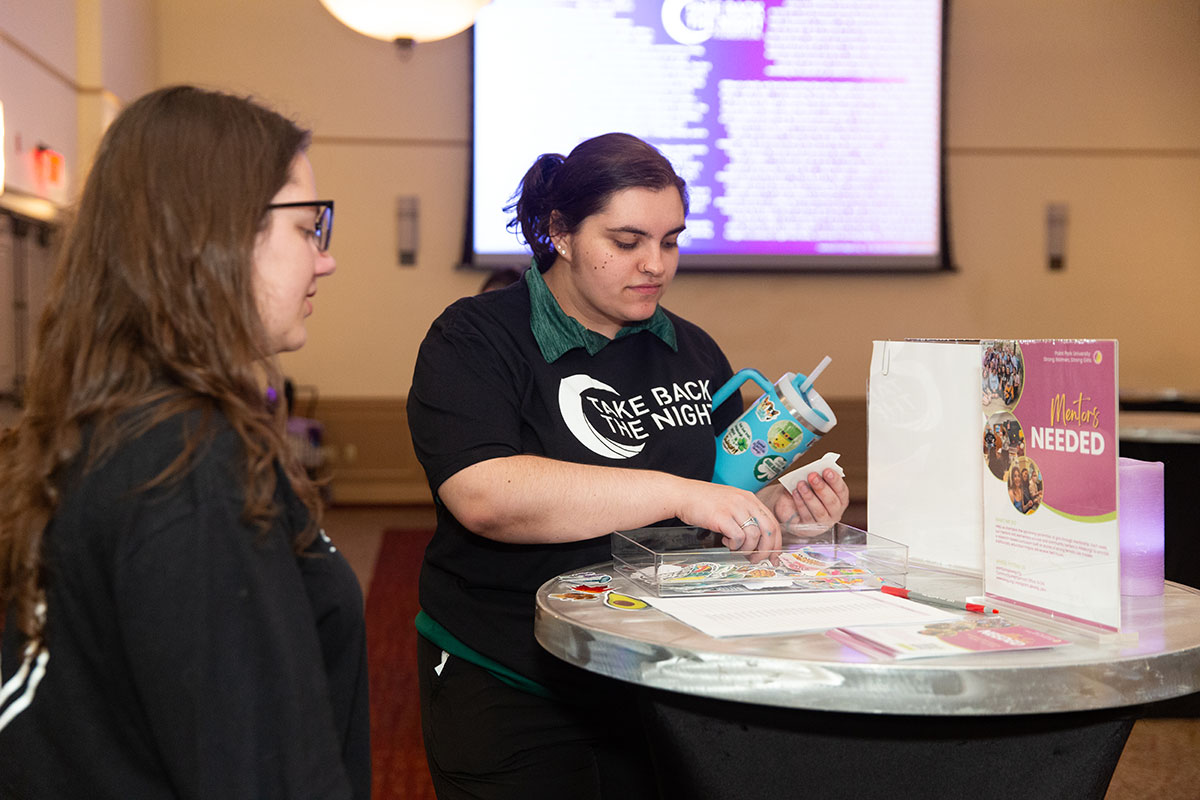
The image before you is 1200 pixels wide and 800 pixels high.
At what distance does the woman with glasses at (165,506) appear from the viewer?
766mm

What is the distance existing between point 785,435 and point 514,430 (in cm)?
36

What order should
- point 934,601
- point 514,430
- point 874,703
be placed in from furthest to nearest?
1. point 514,430
2. point 934,601
3. point 874,703

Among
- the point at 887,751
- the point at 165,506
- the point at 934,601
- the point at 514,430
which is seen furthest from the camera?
the point at 514,430

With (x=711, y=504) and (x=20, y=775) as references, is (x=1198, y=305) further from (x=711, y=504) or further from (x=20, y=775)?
(x=20, y=775)

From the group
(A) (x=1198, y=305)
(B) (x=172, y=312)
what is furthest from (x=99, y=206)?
(A) (x=1198, y=305)

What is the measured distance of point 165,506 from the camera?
0.76m

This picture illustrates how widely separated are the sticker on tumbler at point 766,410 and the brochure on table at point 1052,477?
291 mm

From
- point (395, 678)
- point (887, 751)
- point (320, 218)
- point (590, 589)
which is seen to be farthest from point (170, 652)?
point (395, 678)

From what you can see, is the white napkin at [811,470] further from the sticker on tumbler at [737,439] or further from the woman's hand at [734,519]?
the woman's hand at [734,519]

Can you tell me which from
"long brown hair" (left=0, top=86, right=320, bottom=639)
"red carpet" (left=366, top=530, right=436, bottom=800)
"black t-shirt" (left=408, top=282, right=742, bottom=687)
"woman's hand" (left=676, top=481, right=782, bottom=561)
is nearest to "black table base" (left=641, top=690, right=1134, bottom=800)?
"woman's hand" (left=676, top=481, right=782, bottom=561)

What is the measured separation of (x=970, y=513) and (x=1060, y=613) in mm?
211

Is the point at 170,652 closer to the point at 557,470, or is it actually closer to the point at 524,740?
the point at 557,470

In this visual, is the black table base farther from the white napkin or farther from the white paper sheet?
the white napkin

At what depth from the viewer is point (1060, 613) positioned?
1.07 metres
